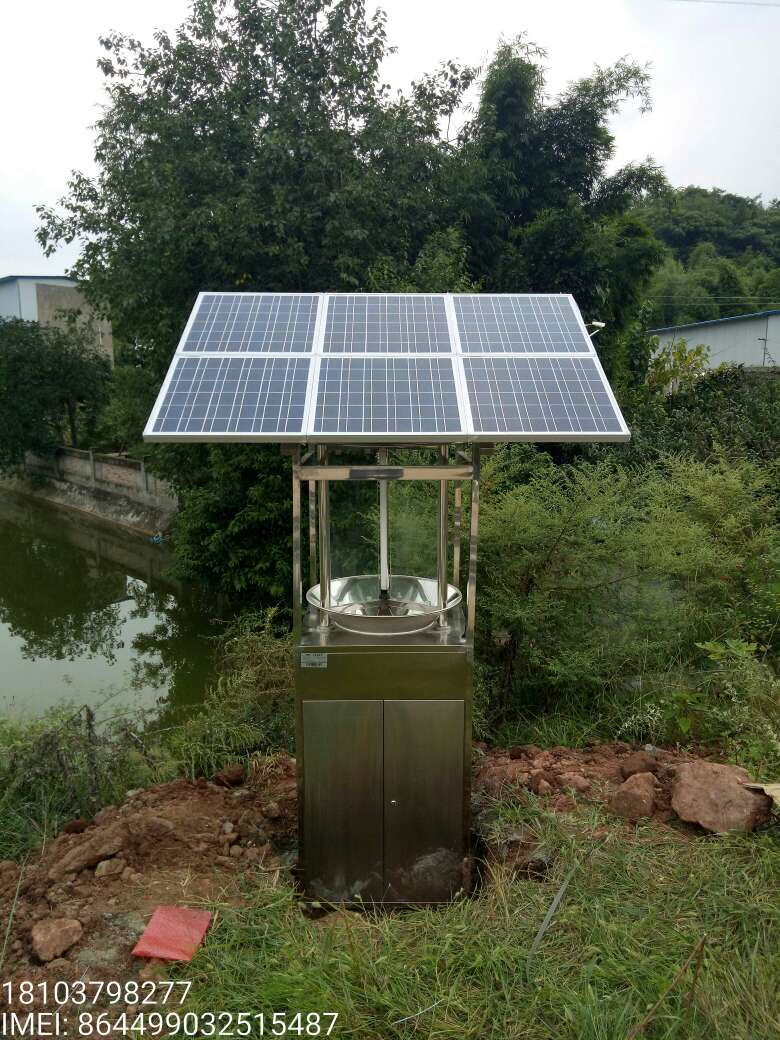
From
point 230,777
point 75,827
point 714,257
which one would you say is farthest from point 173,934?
point 714,257

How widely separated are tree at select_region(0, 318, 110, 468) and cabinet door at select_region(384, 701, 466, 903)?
18.0 meters

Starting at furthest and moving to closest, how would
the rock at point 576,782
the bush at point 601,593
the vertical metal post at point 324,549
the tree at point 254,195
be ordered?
the tree at point 254,195
the bush at point 601,593
the rock at point 576,782
the vertical metal post at point 324,549

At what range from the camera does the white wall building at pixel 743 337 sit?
52.4ft

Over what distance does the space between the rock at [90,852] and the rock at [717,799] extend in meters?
2.38

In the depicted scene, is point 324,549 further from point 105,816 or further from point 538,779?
point 105,816

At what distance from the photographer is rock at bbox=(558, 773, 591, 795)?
364 cm

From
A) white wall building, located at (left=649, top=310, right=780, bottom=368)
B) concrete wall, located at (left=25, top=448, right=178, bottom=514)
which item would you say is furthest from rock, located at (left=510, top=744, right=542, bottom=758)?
white wall building, located at (left=649, top=310, right=780, bottom=368)

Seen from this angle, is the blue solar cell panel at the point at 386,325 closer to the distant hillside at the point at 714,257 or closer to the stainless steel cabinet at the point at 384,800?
the stainless steel cabinet at the point at 384,800

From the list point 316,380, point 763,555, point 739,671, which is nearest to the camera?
point 316,380

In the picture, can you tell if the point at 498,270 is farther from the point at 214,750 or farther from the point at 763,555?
the point at 214,750

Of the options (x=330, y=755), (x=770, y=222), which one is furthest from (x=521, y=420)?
(x=770, y=222)

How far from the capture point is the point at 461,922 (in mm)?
2791

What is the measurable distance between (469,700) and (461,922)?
0.82m

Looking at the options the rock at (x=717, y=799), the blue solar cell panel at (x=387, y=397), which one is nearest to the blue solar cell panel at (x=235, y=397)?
the blue solar cell panel at (x=387, y=397)
